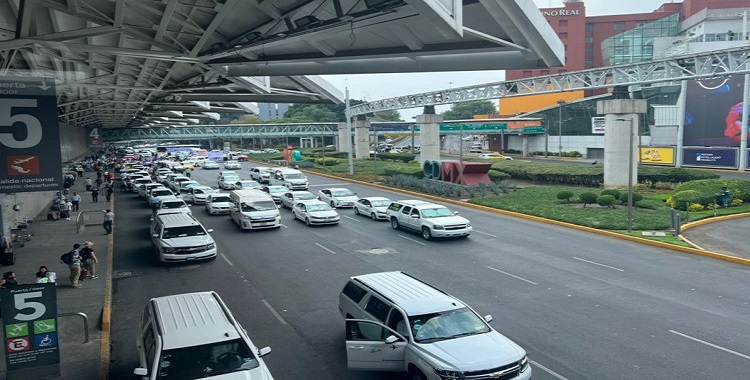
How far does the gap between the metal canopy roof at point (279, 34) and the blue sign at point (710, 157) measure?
41503 millimetres

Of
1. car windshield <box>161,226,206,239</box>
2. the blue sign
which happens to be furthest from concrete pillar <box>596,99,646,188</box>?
car windshield <box>161,226,206,239</box>

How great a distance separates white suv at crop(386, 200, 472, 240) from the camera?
23.7 meters

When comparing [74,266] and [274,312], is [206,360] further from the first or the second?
[74,266]

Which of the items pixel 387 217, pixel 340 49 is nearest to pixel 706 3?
pixel 387 217

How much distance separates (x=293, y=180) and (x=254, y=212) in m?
16.4

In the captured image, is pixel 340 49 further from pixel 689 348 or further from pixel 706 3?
pixel 706 3

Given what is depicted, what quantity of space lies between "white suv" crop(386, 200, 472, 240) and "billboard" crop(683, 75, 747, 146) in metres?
39.3

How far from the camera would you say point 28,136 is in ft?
44.3

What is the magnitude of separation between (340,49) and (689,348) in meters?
13.9

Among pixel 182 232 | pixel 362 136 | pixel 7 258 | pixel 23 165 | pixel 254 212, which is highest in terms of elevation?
pixel 362 136

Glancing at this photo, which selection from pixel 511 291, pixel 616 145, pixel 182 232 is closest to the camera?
pixel 511 291

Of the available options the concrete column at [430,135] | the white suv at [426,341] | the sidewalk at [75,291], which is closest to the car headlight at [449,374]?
the white suv at [426,341]

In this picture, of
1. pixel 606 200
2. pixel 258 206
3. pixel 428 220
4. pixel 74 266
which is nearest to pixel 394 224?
pixel 428 220

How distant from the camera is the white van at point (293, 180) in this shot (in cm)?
4281
